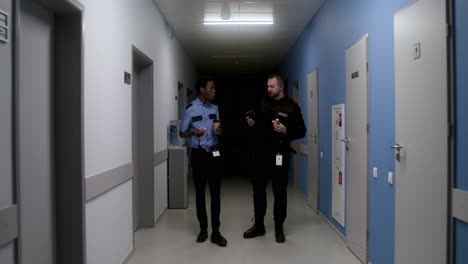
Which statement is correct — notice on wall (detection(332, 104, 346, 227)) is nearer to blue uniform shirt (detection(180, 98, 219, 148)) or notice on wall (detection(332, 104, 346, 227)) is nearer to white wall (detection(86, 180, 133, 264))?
blue uniform shirt (detection(180, 98, 219, 148))

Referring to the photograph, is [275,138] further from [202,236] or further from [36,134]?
[36,134]

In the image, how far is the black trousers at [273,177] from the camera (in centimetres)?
370

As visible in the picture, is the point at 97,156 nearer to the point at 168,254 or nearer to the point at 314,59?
the point at 168,254

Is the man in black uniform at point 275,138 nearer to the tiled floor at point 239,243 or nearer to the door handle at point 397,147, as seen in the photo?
the tiled floor at point 239,243

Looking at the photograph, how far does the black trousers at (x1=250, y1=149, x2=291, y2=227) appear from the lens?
3701 millimetres

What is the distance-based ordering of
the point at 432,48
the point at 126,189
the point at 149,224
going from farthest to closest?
the point at 149,224 → the point at 126,189 → the point at 432,48

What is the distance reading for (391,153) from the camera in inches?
102

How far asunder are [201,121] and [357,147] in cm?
163

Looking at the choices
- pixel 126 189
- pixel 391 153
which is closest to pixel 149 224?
pixel 126 189

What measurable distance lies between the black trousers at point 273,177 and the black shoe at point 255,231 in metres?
0.24

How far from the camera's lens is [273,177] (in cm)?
371

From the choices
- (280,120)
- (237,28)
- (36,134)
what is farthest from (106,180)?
(237,28)

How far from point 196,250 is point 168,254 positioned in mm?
293

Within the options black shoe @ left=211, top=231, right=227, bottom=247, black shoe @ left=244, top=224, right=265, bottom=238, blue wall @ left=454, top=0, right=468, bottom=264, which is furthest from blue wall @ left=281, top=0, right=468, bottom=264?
black shoe @ left=211, top=231, right=227, bottom=247
